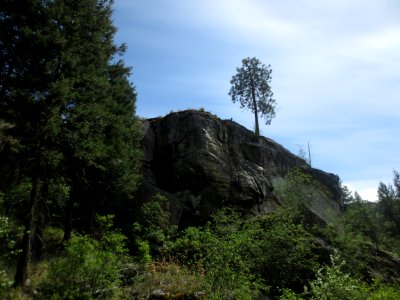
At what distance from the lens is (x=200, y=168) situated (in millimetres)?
23578

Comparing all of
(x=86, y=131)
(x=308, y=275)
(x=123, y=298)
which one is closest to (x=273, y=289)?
(x=308, y=275)

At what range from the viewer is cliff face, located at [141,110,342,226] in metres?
22.9

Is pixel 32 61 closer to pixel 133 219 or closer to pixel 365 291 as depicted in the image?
pixel 133 219

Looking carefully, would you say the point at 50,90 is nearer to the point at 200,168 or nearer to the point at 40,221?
the point at 40,221

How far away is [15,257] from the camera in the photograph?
13539 millimetres

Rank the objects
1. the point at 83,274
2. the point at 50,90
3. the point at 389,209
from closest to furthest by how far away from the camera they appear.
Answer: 1. the point at 83,274
2. the point at 50,90
3. the point at 389,209

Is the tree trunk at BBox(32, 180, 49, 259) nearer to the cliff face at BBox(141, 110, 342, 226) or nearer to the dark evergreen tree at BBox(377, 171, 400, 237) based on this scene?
the cliff face at BBox(141, 110, 342, 226)

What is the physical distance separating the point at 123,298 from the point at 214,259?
305 centimetres

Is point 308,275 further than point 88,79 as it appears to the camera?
Yes

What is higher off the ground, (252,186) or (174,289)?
(252,186)

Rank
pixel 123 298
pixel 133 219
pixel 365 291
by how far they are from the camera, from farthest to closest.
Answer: pixel 133 219 → pixel 123 298 → pixel 365 291

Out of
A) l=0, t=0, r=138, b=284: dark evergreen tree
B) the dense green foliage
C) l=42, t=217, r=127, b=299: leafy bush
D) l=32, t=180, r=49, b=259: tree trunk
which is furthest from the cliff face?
l=42, t=217, r=127, b=299: leafy bush

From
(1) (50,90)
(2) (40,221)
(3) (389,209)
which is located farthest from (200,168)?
(3) (389,209)

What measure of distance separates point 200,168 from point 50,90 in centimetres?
1318
